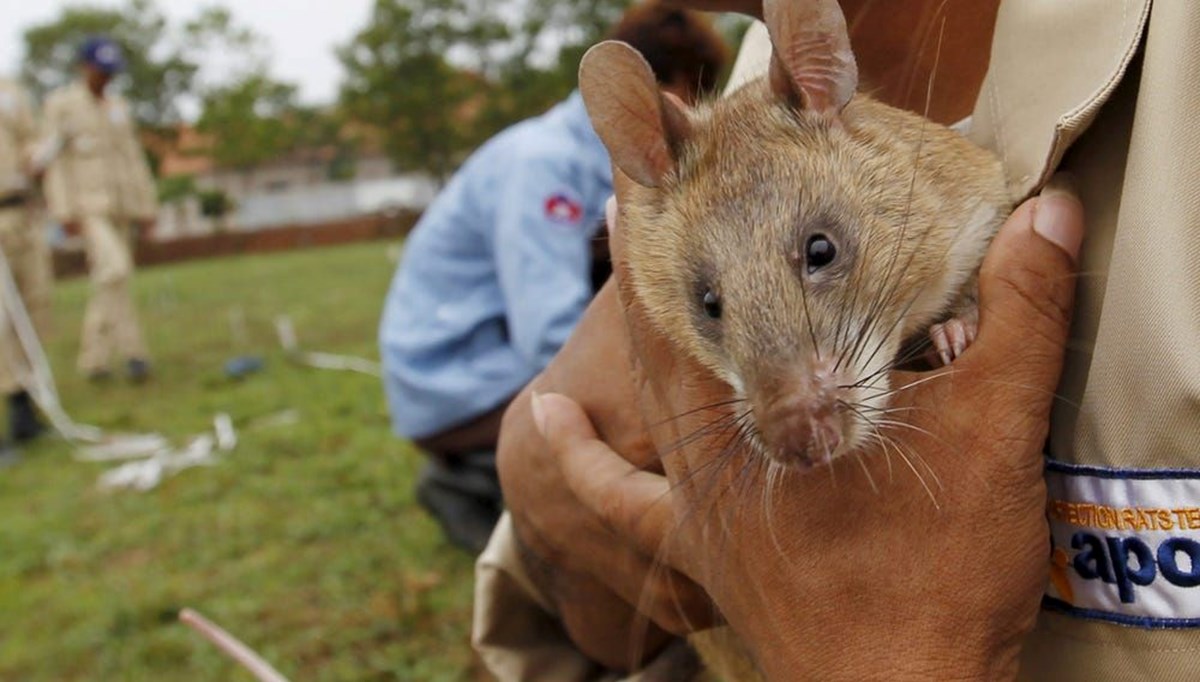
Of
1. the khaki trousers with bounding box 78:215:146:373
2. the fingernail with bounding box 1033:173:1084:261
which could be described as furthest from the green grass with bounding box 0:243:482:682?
the fingernail with bounding box 1033:173:1084:261

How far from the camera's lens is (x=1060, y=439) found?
1432mm

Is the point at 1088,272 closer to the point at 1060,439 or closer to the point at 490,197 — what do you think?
the point at 1060,439

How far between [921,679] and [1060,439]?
1.17 feet

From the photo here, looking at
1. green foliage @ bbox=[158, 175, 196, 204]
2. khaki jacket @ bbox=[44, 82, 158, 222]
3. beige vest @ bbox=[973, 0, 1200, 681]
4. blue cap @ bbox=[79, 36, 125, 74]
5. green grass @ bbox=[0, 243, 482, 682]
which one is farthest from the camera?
green foliage @ bbox=[158, 175, 196, 204]

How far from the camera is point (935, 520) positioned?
4.60 feet

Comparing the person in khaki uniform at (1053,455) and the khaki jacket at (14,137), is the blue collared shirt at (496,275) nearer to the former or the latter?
the person in khaki uniform at (1053,455)

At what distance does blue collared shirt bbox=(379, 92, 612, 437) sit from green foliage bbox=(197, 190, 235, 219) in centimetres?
4464

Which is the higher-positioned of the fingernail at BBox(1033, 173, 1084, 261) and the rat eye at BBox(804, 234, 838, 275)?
the fingernail at BBox(1033, 173, 1084, 261)

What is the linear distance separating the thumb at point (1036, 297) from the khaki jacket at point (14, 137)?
839 cm

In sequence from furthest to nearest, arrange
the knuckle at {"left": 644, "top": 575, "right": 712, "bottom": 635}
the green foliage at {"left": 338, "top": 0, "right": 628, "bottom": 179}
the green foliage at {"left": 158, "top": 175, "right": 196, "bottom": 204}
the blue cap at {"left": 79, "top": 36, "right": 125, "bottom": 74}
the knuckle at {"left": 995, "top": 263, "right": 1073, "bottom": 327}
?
the green foliage at {"left": 158, "top": 175, "right": 196, "bottom": 204} < the green foliage at {"left": 338, "top": 0, "right": 628, "bottom": 179} < the blue cap at {"left": 79, "top": 36, "right": 125, "bottom": 74} < the knuckle at {"left": 644, "top": 575, "right": 712, "bottom": 635} < the knuckle at {"left": 995, "top": 263, "right": 1073, "bottom": 327}

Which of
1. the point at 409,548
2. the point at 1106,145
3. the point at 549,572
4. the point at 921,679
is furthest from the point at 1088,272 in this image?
the point at 409,548

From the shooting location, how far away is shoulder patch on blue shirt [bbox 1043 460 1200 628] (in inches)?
50.0

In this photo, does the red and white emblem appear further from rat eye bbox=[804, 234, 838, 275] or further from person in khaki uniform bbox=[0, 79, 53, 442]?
person in khaki uniform bbox=[0, 79, 53, 442]

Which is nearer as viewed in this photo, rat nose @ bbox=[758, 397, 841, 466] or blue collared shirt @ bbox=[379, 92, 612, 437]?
rat nose @ bbox=[758, 397, 841, 466]
